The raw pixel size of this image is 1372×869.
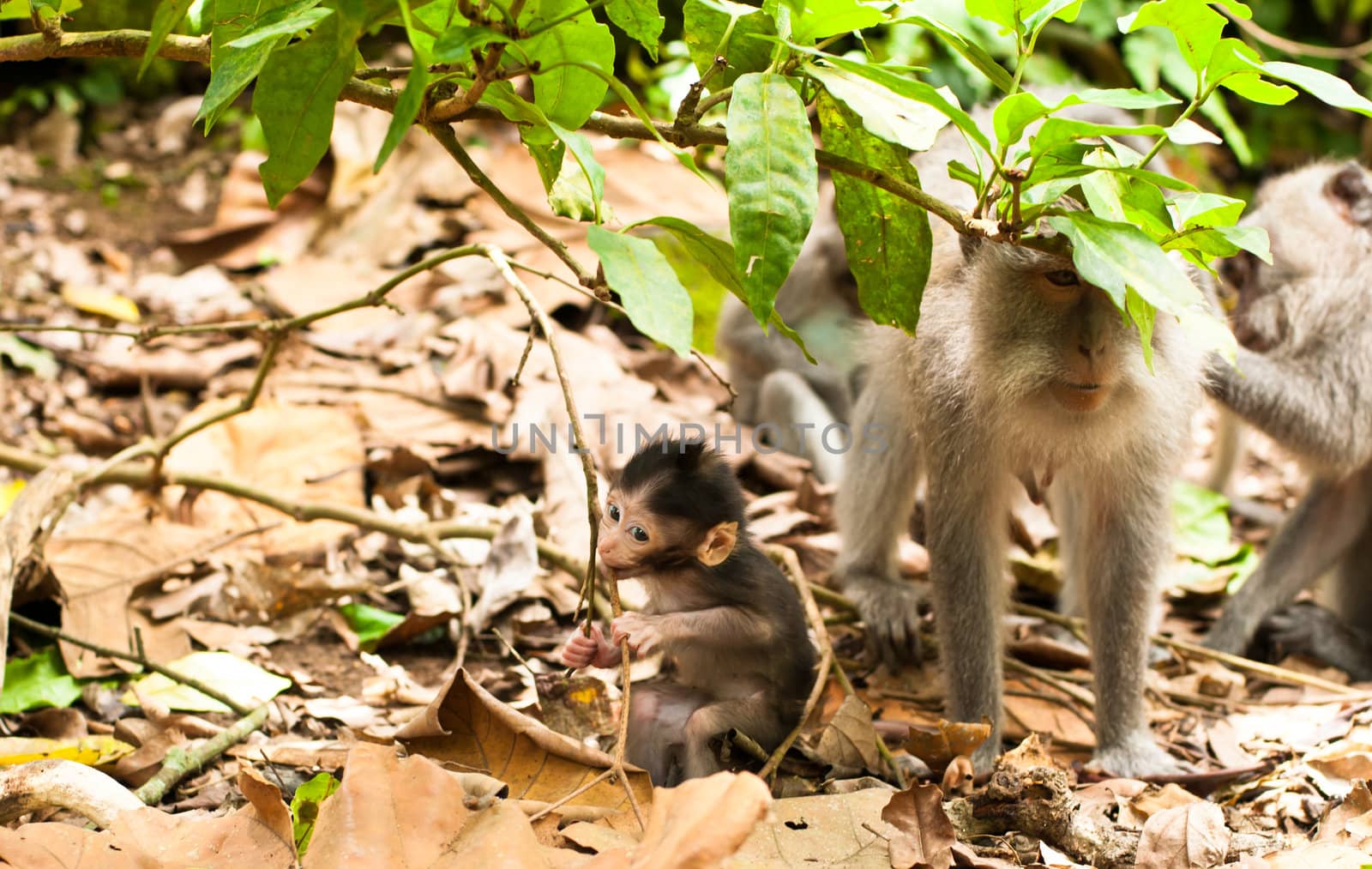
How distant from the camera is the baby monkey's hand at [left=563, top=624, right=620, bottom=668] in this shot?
Answer: 3.32 m

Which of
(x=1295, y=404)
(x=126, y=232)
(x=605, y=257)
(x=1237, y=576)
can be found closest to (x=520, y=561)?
(x=605, y=257)

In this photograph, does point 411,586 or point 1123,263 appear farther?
point 411,586

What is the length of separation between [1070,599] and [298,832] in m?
3.66

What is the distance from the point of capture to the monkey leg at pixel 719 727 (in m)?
3.42

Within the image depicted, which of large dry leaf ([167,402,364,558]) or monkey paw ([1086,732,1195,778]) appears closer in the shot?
monkey paw ([1086,732,1195,778])

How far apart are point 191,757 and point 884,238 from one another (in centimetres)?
222

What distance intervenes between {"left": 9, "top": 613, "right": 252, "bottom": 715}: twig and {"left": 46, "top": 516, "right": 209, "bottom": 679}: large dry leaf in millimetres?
83

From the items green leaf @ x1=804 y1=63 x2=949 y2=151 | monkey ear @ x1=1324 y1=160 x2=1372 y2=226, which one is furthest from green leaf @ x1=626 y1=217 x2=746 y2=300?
monkey ear @ x1=1324 y1=160 x2=1372 y2=226

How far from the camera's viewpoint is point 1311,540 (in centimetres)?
608

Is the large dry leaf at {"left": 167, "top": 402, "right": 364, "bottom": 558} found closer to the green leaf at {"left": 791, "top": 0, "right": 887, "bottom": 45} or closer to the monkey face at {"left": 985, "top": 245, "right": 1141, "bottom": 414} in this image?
the monkey face at {"left": 985, "top": 245, "right": 1141, "bottom": 414}

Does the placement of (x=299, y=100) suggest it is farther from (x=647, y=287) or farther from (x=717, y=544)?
(x=717, y=544)

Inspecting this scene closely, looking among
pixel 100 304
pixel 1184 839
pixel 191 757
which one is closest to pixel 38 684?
pixel 191 757

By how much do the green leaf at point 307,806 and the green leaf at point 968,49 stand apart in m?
2.00

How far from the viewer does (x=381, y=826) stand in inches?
102
